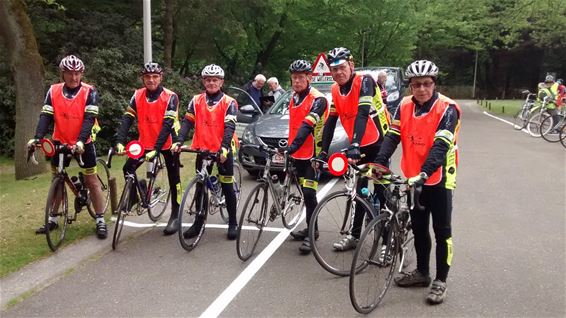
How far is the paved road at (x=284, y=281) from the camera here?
4.18m

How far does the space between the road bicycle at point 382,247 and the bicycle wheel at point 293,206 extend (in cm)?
153

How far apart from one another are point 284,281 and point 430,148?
70.4 inches

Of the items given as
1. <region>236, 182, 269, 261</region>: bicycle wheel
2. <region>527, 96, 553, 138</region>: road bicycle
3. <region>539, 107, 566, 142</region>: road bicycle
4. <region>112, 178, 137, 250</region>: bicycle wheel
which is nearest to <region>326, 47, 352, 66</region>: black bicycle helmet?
<region>236, 182, 269, 261</region>: bicycle wheel

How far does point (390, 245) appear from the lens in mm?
4293

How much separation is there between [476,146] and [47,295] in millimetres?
12352

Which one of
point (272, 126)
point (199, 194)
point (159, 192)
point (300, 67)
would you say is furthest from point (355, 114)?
point (272, 126)

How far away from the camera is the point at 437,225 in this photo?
429cm

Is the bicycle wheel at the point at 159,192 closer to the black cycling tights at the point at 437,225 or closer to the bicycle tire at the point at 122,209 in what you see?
the bicycle tire at the point at 122,209

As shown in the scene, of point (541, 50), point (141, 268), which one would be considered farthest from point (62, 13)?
point (541, 50)

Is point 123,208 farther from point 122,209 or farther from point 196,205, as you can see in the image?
point 196,205

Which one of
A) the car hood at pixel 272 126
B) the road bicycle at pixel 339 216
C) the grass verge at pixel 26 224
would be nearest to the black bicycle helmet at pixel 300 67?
the road bicycle at pixel 339 216

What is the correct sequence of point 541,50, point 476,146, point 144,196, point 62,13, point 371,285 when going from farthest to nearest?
1. point 541,50
2. point 62,13
3. point 476,146
4. point 144,196
5. point 371,285

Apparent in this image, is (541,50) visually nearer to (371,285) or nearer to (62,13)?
(62,13)

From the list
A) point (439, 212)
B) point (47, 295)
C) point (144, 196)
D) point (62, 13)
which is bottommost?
point (47, 295)
